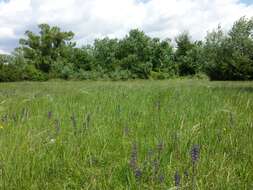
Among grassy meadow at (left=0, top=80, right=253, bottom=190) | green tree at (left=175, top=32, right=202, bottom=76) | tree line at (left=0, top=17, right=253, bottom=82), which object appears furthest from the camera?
green tree at (left=175, top=32, right=202, bottom=76)

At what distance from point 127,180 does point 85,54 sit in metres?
40.5

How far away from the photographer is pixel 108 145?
2.81m

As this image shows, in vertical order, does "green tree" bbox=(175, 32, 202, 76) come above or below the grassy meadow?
above

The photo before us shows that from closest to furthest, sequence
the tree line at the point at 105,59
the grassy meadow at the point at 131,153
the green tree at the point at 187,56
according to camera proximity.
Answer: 1. the grassy meadow at the point at 131,153
2. the tree line at the point at 105,59
3. the green tree at the point at 187,56

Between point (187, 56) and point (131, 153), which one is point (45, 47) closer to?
point (187, 56)

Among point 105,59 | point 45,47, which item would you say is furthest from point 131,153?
point 45,47

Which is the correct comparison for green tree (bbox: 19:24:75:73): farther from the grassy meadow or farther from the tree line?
the grassy meadow

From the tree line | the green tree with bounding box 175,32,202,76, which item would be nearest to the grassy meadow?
the tree line

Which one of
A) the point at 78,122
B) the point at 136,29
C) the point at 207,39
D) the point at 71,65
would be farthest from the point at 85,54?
the point at 78,122

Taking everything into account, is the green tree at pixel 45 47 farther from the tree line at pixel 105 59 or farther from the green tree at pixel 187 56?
the green tree at pixel 187 56

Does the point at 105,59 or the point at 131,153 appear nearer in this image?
the point at 131,153

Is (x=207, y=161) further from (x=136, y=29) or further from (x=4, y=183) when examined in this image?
(x=136, y=29)

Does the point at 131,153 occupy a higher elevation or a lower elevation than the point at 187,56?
lower

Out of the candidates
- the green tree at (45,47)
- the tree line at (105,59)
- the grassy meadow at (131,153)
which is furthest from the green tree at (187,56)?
the grassy meadow at (131,153)
